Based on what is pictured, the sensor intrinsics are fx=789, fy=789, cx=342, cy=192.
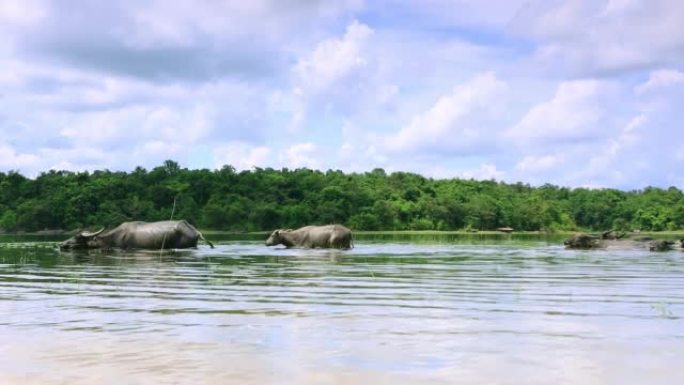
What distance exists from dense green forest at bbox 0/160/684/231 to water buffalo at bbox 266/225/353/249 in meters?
44.1

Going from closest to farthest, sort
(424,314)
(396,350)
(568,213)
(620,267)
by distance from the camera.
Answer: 1. (396,350)
2. (424,314)
3. (620,267)
4. (568,213)

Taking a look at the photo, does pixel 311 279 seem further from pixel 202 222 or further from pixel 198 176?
pixel 198 176

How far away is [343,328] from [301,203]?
269ft

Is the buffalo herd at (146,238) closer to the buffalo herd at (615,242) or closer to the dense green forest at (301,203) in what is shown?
the buffalo herd at (615,242)

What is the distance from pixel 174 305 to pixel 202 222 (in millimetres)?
71964

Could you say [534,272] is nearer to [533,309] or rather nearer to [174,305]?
[533,309]

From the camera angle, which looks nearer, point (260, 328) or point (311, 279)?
point (260, 328)

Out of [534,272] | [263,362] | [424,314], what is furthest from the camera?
[534,272]

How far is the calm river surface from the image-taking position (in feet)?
21.1

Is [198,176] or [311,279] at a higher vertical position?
[198,176]

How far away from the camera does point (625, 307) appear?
1054cm

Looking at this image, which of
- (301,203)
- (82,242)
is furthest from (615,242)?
(301,203)

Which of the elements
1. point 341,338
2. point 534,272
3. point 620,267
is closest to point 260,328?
point 341,338

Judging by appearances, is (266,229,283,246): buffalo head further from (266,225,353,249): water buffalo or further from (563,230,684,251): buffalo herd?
(563,230,684,251): buffalo herd
